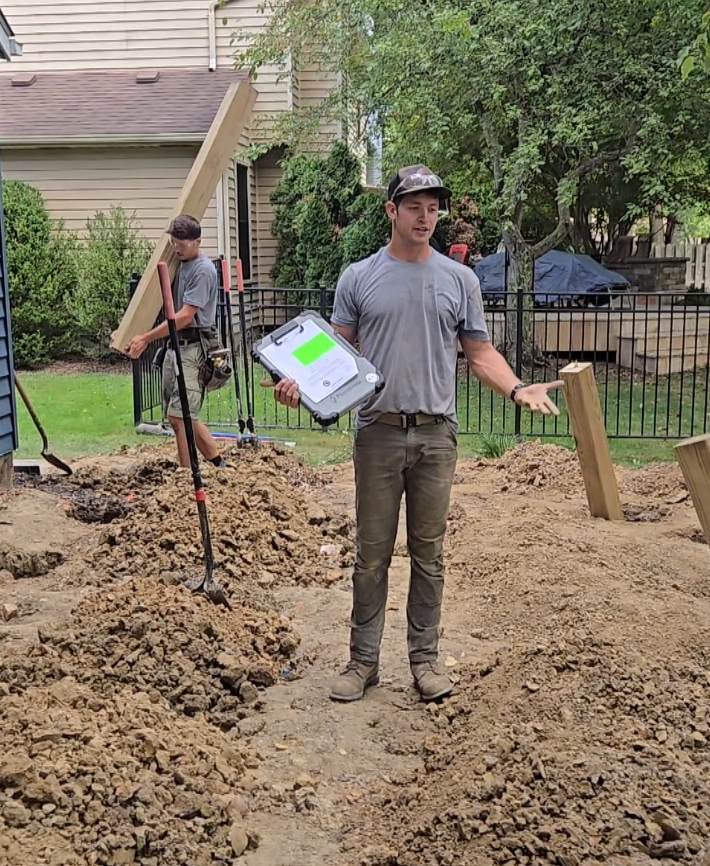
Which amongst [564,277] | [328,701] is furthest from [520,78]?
[328,701]

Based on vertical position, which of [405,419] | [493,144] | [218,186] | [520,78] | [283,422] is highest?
[520,78]

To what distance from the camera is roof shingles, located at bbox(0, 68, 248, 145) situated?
16484 millimetres

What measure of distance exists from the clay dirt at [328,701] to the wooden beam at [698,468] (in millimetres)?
577

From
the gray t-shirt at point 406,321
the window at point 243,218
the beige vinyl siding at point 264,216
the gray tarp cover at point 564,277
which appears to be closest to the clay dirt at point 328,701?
the gray t-shirt at point 406,321

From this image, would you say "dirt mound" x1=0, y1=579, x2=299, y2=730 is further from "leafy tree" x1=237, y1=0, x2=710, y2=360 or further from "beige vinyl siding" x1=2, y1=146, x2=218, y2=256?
"beige vinyl siding" x1=2, y1=146, x2=218, y2=256

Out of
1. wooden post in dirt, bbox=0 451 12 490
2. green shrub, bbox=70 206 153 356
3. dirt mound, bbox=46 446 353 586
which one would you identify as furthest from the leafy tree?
wooden post in dirt, bbox=0 451 12 490

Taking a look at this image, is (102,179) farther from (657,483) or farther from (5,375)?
(657,483)

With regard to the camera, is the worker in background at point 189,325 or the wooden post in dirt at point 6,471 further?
the wooden post in dirt at point 6,471

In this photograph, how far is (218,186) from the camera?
17.0 m

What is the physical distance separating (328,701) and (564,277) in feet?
47.1

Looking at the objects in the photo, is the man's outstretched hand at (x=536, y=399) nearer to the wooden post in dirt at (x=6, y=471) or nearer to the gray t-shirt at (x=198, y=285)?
the gray t-shirt at (x=198, y=285)

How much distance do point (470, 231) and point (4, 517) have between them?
563 inches

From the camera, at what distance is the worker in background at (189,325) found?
7.68 m

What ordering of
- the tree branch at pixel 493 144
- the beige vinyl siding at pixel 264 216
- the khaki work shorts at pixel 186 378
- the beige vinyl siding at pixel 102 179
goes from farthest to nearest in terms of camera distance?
the beige vinyl siding at pixel 264 216 → the beige vinyl siding at pixel 102 179 → the tree branch at pixel 493 144 → the khaki work shorts at pixel 186 378
